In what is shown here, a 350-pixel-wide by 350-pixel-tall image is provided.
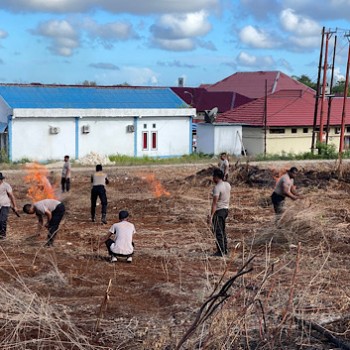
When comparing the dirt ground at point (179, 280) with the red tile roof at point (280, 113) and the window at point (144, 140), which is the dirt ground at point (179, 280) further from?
the red tile roof at point (280, 113)

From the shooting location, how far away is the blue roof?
3491 centimetres

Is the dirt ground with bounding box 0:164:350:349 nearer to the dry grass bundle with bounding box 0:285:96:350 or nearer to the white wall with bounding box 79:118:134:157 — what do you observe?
the dry grass bundle with bounding box 0:285:96:350

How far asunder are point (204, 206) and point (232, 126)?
2322cm

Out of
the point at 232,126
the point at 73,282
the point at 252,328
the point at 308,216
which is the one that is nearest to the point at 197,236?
the point at 308,216

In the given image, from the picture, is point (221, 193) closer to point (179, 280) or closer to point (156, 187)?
point (179, 280)

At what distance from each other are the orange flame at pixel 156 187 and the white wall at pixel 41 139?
8378mm

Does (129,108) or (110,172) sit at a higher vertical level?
(129,108)

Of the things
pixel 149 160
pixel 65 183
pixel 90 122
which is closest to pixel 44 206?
pixel 65 183

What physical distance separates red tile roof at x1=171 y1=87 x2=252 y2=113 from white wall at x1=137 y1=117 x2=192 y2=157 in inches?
615

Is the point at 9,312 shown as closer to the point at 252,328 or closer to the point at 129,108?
the point at 252,328

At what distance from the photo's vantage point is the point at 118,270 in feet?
34.6

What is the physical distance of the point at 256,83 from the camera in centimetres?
6106

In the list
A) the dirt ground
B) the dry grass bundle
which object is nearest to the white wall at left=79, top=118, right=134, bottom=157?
the dirt ground

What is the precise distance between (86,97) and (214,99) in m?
21.1
